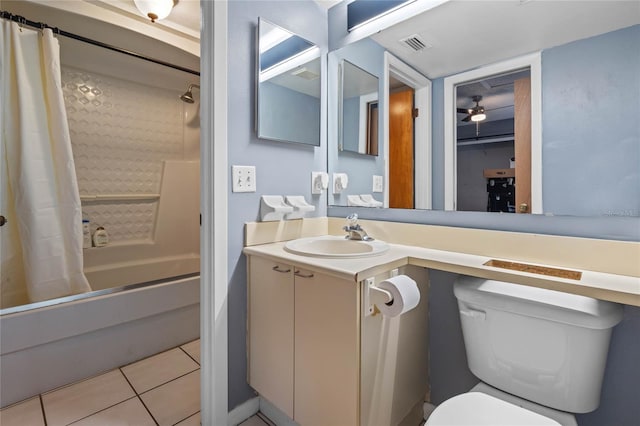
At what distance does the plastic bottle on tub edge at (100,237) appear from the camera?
2408mm

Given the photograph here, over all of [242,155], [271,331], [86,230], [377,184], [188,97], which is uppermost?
[188,97]

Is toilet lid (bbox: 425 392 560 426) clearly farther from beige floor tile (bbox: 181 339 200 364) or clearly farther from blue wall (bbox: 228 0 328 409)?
beige floor tile (bbox: 181 339 200 364)

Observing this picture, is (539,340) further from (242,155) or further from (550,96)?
(242,155)

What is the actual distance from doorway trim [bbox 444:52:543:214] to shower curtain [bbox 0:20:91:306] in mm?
2076

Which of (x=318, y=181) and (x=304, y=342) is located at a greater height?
(x=318, y=181)

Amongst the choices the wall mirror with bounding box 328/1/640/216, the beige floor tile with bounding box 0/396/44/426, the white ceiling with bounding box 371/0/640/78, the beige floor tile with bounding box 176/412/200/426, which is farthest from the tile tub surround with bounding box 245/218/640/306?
the beige floor tile with bounding box 0/396/44/426

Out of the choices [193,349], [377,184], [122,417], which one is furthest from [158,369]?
[377,184]

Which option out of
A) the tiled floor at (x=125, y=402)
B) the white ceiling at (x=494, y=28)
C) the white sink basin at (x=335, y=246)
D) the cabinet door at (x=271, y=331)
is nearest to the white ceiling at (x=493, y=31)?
the white ceiling at (x=494, y=28)

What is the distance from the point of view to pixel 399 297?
3.10ft

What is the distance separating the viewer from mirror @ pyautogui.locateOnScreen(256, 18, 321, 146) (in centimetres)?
144

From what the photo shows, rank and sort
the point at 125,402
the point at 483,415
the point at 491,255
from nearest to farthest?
the point at 483,415, the point at 491,255, the point at 125,402

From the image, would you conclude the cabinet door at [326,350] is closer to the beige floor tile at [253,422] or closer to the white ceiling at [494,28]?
the beige floor tile at [253,422]

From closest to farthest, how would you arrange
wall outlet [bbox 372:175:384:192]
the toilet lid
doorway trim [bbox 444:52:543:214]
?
the toilet lid, doorway trim [bbox 444:52:543:214], wall outlet [bbox 372:175:384:192]

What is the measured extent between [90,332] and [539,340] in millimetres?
2035
